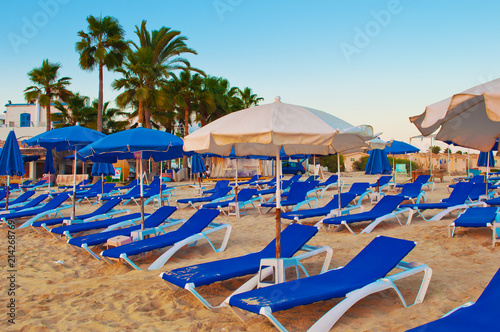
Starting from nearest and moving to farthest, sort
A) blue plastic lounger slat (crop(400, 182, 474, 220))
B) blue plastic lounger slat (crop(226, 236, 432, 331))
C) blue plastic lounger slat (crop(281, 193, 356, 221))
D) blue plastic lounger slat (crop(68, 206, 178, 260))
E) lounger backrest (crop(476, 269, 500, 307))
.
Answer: lounger backrest (crop(476, 269, 500, 307)) < blue plastic lounger slat (crop(226, 236, 432, 331)) < blue plastic lounger slat (crop(68, 206, 178, 260)) < blue plastic lounger slat (crop(281, 193, 356, 221)) < blue plastic lounger slat (crop(400, 182, 474, 220))

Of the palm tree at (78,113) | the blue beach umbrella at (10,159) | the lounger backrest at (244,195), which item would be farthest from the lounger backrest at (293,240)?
the palm tree at (78,113)

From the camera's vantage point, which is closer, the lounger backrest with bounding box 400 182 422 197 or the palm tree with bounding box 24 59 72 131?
the lounger backrest with bounding box 400 182 422 197

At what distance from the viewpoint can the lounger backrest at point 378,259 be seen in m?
3.40

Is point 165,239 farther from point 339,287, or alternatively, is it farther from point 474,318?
point 474,318

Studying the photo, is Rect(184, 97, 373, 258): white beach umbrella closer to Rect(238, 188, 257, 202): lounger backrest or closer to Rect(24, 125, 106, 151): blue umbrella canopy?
Rect(24, 125, 106, 151): blue umbrella canopy

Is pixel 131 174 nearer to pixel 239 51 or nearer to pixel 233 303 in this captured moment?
pixel 239 51

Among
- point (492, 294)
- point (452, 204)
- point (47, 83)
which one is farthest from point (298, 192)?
point (47, 83)

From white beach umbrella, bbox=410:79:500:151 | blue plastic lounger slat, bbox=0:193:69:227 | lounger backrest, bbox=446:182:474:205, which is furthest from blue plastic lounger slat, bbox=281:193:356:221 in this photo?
blue plastic lounger slat, bbox=0:193:69:227

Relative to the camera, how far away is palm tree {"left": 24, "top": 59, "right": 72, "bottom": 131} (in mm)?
26438

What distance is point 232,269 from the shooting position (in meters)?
3.81

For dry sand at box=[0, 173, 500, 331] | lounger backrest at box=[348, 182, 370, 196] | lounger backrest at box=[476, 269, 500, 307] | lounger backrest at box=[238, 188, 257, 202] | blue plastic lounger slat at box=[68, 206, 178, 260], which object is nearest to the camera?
lounger backrest at box=[476, 269, 500, 307]

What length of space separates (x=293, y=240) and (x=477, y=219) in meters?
3.17

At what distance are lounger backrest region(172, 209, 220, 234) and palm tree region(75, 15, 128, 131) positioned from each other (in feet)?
→ 66.0

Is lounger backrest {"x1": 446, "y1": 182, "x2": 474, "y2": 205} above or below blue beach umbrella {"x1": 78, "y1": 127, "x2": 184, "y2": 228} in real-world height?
below
